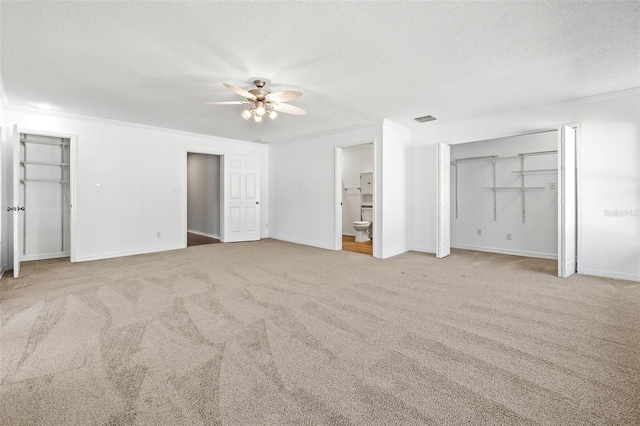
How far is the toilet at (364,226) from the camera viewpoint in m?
6.94

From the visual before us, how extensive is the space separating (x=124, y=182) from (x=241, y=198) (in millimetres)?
2391

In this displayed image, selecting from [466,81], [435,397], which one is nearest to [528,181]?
[466,81]

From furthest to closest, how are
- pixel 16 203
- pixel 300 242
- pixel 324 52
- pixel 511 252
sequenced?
1. pixel 300 242
2. pixel 511 252
3. pixel 16 203
4. pixel 324 52

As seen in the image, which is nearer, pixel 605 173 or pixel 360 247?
pixel 605 173

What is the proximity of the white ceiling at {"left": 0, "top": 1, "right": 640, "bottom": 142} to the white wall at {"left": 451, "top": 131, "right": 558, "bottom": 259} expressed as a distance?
1464mm

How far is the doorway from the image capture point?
25.1 feet

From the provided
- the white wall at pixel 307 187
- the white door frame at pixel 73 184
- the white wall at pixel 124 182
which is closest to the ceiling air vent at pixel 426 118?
the white wall at pixel 307 187

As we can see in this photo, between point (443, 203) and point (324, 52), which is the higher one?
point (324, 52)

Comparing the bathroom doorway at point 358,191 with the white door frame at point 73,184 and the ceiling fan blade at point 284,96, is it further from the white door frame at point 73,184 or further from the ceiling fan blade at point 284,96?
the white door frame at point 73,184

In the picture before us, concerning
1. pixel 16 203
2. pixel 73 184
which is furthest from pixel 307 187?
pixel 16 203

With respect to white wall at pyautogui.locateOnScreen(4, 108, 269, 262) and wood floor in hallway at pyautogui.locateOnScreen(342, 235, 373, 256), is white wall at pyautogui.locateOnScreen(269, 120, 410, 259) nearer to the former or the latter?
wood floor in hallway at pyautogui.locateOnScreen(342, 235, 373, 256)

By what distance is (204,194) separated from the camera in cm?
818

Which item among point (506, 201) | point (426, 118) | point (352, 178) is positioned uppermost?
point (426, 118)

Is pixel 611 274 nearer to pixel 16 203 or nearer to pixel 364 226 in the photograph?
pixel 364 226
